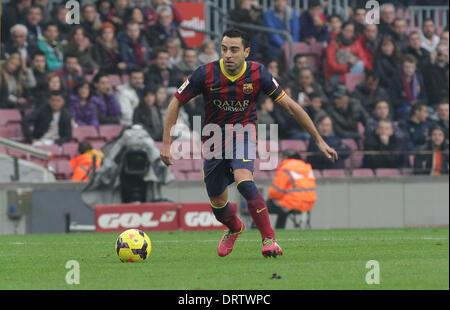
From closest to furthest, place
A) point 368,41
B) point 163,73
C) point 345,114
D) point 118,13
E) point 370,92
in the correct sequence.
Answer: point 163,73
point 345,114
point 118,13
point 370,92
point 368,41

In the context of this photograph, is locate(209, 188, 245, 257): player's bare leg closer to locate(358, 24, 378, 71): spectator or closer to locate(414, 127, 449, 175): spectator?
locate(414, 127, 449, 175): spectator

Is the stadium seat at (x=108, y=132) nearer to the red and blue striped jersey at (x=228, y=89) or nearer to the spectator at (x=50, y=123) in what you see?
the spectator at (x=50, y=123)

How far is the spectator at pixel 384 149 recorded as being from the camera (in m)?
19.8

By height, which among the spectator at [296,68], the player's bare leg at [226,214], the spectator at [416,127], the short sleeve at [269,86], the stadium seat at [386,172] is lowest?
the stadium seat at [386,172]

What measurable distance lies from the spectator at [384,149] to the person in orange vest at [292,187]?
309cm

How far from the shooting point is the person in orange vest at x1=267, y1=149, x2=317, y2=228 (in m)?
16.6

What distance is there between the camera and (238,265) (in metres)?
9.05

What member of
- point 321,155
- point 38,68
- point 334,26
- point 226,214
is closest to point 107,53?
point 38,68

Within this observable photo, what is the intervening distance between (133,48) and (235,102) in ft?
35.3

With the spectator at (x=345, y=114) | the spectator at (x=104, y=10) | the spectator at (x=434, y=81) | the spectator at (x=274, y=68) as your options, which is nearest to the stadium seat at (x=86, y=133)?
the spectator at (x=104, y=10)

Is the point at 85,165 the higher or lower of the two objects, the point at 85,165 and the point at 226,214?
the lower

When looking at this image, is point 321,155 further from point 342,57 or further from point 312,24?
point 312,24

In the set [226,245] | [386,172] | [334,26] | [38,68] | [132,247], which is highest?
[334,26]
